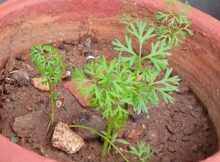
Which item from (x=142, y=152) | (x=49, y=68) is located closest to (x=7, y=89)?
(x=49, y=68)

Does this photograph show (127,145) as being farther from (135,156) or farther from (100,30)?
(100,30)

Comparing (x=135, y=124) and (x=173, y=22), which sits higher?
(x=173, y=22)

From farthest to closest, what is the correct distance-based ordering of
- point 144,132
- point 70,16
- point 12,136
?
1. point 70,16
2. point 144,132
3. point 12,136

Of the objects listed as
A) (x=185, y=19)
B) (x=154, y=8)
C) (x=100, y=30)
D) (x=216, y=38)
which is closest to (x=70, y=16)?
(x=100, y=30)

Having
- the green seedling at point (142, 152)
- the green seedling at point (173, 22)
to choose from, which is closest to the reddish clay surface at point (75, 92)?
the green seedling at point (142, 152)

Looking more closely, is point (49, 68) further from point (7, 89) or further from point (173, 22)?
point (173, 22)

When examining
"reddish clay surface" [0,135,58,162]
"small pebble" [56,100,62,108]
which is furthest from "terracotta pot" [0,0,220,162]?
"reddish clay surface" [0,135,58,162]

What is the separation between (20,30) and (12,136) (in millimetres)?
415

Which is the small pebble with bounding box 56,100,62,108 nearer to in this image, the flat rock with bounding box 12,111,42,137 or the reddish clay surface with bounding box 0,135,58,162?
the flat rock with bounding box 12,111,42,137

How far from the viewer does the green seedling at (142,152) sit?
1.49 m

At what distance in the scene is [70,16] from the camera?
180 centimetres

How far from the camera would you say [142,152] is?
151 centimetres

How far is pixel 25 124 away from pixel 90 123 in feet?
0.74

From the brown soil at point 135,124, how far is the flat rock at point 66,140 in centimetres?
2
